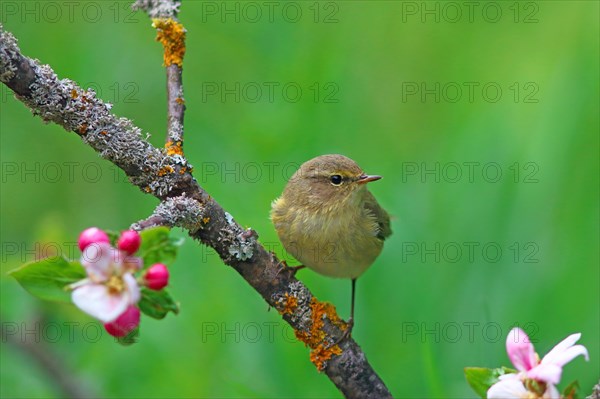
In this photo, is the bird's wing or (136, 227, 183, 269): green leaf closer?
(136, 227, 183, 269): green leaf

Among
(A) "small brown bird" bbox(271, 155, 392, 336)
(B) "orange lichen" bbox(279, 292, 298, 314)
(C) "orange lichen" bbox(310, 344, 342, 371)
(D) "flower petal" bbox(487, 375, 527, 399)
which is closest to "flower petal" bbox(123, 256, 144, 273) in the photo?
(D) "flower petal" bbox(487, 375, 527, 399)

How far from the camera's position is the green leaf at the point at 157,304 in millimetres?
1570

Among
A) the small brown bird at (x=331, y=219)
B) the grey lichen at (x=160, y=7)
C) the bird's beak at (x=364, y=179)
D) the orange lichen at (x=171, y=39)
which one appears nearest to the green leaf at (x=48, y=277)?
the orange lichen at (x=171, y=39)

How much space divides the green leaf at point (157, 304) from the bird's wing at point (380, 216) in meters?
2.37

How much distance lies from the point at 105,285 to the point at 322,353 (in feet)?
3.32

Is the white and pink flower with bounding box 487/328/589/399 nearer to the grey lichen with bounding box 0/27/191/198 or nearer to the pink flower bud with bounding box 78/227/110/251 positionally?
the pink flower bud with bounding box 78/227/110/251

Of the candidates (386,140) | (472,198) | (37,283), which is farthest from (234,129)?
(37,283)

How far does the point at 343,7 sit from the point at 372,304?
7.65 ft

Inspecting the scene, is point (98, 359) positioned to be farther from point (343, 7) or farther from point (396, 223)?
point (343, 7)

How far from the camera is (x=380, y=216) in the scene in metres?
4.02

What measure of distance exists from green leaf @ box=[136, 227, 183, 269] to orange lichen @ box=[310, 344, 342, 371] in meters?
0.91

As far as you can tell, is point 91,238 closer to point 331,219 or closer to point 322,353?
point 322,353

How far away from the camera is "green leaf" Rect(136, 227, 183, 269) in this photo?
1.54 meters

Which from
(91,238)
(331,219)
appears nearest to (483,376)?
(91,238)
